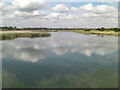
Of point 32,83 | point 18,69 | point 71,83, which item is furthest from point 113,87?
point 18,69

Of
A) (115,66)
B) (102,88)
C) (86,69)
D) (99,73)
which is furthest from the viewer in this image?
(115,66)

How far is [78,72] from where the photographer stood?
13.4m

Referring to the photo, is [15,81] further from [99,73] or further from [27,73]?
[99,73]

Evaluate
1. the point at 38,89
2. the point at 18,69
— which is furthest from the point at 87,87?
the point at 18,69

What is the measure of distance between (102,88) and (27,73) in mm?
9511

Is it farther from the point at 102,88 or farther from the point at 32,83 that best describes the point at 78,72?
the point at 32,83

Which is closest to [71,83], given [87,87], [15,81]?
[87,87]

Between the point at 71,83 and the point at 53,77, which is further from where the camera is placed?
the point at 53,77

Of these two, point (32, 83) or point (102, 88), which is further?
point (32, 83)

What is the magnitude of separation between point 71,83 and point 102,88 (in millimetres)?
3180

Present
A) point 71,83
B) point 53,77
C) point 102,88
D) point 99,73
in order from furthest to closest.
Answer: point 99,73 < point 53,77 < point 71,83 < point 102,88

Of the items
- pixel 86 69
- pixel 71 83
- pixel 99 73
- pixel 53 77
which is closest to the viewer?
pixel 71 83

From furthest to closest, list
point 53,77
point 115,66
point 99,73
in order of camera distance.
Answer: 1. point 115,66
2. point 99,73
3. point 53,77

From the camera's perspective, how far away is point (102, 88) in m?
9.88
